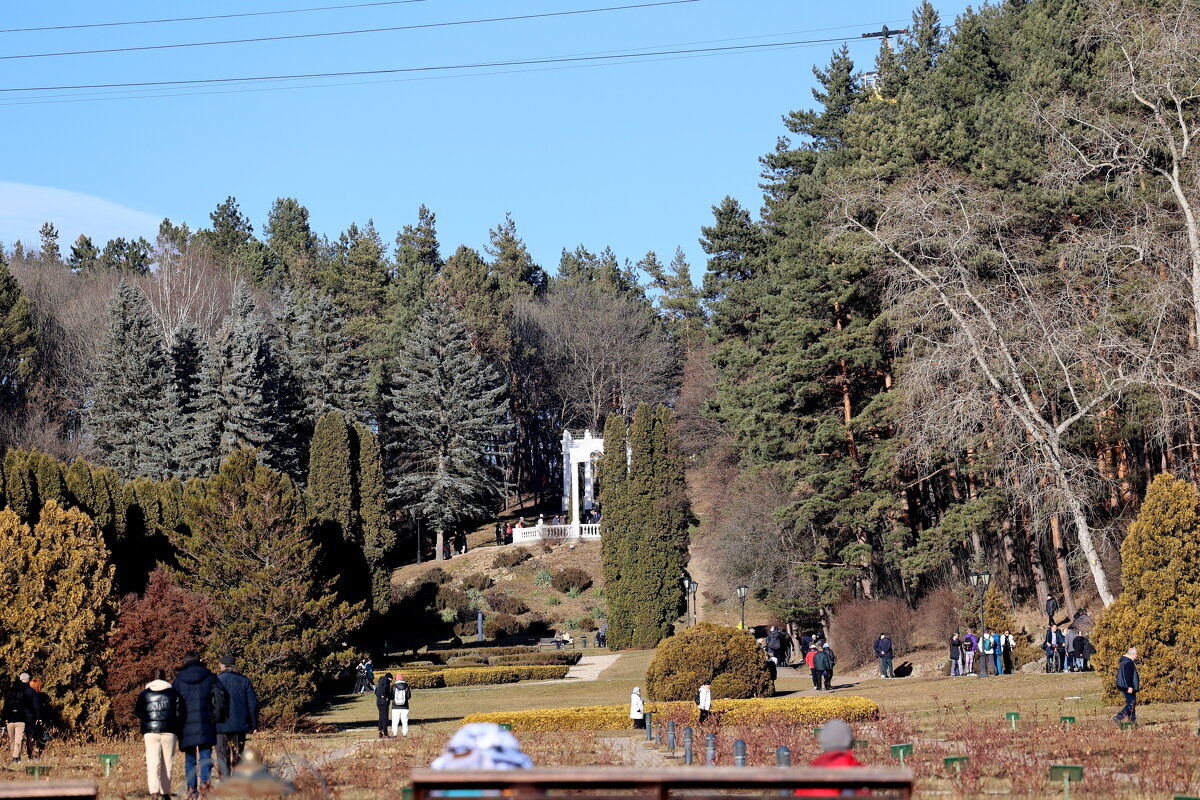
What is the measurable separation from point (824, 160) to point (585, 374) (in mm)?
33652

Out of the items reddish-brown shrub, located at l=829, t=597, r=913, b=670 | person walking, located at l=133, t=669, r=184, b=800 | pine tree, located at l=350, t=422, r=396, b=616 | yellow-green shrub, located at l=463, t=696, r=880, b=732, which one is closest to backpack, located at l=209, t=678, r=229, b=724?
person walking, located at l=133, t=669, r=184, b=800

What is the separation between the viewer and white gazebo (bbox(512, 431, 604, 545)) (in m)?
62.5

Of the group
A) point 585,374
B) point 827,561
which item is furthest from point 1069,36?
point 585,374

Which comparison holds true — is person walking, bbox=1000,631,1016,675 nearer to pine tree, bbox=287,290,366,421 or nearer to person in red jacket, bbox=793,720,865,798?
person in red jacket, bbox=793,720,865,798

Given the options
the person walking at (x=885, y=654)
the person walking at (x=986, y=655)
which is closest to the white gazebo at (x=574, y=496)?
the person walking at (x=885, y=654)

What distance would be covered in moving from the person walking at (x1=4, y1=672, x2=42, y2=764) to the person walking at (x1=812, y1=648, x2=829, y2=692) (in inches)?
654

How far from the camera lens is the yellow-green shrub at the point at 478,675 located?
3475 centimetres

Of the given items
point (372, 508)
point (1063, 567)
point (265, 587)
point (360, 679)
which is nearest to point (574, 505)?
point (372, 508)

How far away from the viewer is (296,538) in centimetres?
2427

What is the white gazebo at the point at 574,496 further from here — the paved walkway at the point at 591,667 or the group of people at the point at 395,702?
the group of people at the point at 395,702

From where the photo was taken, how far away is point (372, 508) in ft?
153

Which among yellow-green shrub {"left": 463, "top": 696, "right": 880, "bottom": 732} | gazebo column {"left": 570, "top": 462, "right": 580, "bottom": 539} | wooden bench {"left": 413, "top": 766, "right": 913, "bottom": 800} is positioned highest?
gazebo column {"left": 570, "top": 462, "right": 580, "bottom": 539}

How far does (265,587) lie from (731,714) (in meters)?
8.75

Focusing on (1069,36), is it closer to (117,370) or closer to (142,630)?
(142,630)
